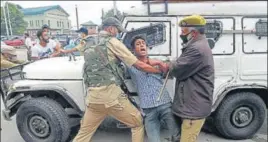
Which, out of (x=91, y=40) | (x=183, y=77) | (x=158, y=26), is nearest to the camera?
(x=183, y=77)

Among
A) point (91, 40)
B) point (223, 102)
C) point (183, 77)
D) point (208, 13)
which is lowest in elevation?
point (223, 102)

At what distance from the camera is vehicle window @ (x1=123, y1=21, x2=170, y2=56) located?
12.7 feet

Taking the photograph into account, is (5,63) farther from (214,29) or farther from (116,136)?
(214,29)

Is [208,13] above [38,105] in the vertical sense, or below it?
above

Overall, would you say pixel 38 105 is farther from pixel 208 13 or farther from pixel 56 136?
pixel 208 13

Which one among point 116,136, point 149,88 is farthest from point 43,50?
point 149,88

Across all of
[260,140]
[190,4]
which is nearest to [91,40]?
[190,4]

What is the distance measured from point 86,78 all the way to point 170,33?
1.33m

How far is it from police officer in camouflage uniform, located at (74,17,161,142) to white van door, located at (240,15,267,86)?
1.56 metres

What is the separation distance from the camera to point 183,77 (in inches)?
117

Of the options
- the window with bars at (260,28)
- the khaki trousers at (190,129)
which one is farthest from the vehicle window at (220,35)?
the khaki trousers at (190,129)

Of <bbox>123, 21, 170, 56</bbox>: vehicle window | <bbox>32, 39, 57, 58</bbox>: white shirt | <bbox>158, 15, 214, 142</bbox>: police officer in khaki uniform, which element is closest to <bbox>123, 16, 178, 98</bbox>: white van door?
<bbox>123, 21, 170, 56</bbox>: vehicle window

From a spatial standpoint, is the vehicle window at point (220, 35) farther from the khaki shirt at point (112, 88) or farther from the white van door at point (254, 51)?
the khaki shirt at point (112, 88)

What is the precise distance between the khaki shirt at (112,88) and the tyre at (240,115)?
5.71ft
